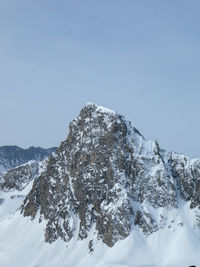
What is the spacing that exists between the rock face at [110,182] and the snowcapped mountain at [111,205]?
1.20ft

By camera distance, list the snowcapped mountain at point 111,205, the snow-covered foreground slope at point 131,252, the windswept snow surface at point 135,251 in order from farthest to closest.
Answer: the snowcapped mountain at point 111,205 < the windswept snow surface at point 135,251 < the snow-covered foreground slope at point 131,252

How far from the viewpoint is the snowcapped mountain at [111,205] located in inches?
6230

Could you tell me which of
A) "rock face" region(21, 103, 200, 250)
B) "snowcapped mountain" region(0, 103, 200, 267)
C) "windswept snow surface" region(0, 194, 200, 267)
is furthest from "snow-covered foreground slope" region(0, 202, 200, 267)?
"rock face" region(21, 103, 200, 250)

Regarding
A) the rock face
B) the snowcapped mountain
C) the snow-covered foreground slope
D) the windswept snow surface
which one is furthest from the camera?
the rock face

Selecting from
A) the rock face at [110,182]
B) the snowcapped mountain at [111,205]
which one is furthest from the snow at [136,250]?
the rock face at [110,182]

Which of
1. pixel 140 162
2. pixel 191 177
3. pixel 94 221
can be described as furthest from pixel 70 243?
pixel 191 177

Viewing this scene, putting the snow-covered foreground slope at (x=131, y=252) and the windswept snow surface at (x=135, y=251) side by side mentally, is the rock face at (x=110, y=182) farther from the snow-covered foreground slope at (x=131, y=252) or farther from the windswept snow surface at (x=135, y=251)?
the snow-covered foreground slope at (x=131, y=252)

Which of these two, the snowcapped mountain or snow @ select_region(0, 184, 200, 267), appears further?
the snowcapped mountain

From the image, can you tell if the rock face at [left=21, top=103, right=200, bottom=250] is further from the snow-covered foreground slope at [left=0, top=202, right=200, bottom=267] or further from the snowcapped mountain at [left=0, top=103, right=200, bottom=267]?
the snow-covered foreground slope at [left=0, top=202, right=200, bottom=267]

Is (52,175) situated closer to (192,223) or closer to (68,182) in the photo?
(68,182)

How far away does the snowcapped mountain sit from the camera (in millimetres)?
158250

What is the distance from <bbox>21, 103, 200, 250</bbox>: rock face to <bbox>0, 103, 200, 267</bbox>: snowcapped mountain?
366 millimetres

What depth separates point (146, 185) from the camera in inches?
6654

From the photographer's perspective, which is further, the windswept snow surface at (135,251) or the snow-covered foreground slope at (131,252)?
the windswept snow surface at (135,251)
